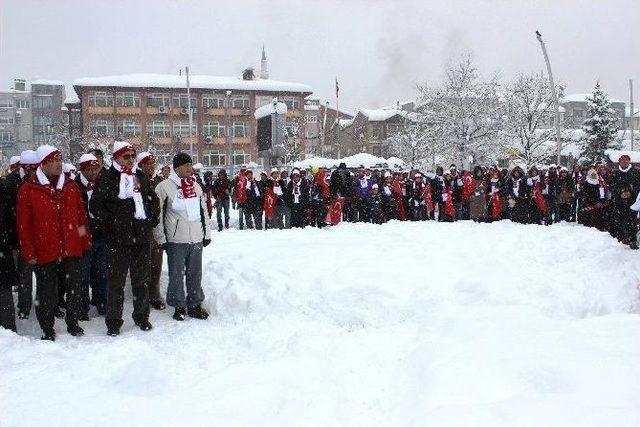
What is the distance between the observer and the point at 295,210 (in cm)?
1575

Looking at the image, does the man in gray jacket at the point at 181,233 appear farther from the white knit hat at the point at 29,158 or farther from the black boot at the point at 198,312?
the white knit hat at the point at 29,158

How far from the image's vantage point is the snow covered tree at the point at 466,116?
42938mm

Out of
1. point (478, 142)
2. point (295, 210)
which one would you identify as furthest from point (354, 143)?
point (295, 210)

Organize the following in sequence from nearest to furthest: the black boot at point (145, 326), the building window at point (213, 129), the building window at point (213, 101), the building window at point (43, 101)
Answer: the black boot at point (145, 326) < the building window at point (213, 101) < the building window at point (213, 129) < the building window at point (43, 101)

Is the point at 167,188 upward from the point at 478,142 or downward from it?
downward

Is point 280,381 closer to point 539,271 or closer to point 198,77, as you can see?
point 539,271

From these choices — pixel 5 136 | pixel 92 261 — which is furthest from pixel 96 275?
pixel 5 136

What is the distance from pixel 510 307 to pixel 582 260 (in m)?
3.48

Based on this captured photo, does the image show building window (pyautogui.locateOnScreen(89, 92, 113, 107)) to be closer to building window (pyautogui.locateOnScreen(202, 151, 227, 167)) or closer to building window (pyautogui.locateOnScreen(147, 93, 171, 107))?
building window (pyautogui.locateOnScreen(147, 93, 171, 107))

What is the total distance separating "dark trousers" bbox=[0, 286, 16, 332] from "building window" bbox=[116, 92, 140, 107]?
6302 cm

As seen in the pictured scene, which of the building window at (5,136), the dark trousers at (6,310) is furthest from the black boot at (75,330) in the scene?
the building window at (5,136)

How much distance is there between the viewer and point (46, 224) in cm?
569

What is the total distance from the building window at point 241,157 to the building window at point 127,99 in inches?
495

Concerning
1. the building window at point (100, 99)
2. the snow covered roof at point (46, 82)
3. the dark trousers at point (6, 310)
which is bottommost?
the dark trousers at point (6, 310)
